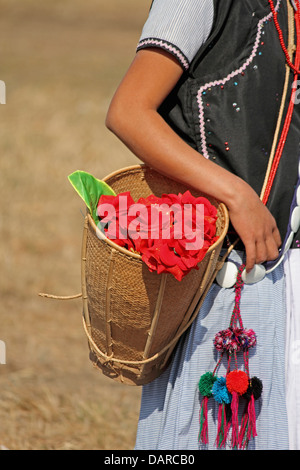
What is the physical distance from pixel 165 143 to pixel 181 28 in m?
0.23

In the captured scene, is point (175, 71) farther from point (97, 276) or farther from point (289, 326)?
point (289, 326)

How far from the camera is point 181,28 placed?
1.46m

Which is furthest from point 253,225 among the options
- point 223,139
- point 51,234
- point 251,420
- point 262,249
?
point 51,234

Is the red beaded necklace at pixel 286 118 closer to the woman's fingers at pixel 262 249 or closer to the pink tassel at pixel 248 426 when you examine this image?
the woman's fingers at pixel 262 249

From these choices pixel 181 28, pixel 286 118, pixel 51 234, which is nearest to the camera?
pixel 181 28

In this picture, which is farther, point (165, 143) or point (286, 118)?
point (286, 118)

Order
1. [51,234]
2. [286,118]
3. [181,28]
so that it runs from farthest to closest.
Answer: [51,234], [286,118], [181,28]

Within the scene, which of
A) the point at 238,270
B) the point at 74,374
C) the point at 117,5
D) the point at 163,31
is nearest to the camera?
the point at 163,31

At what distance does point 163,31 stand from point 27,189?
4.71 meters

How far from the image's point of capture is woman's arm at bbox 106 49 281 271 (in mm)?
1472

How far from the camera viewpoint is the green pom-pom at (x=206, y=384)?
1.54 meters

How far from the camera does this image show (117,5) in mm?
15328

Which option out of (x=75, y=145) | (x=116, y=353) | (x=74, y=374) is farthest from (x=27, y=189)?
(x=116, y=353)

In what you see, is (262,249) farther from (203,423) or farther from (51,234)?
(51,234)
